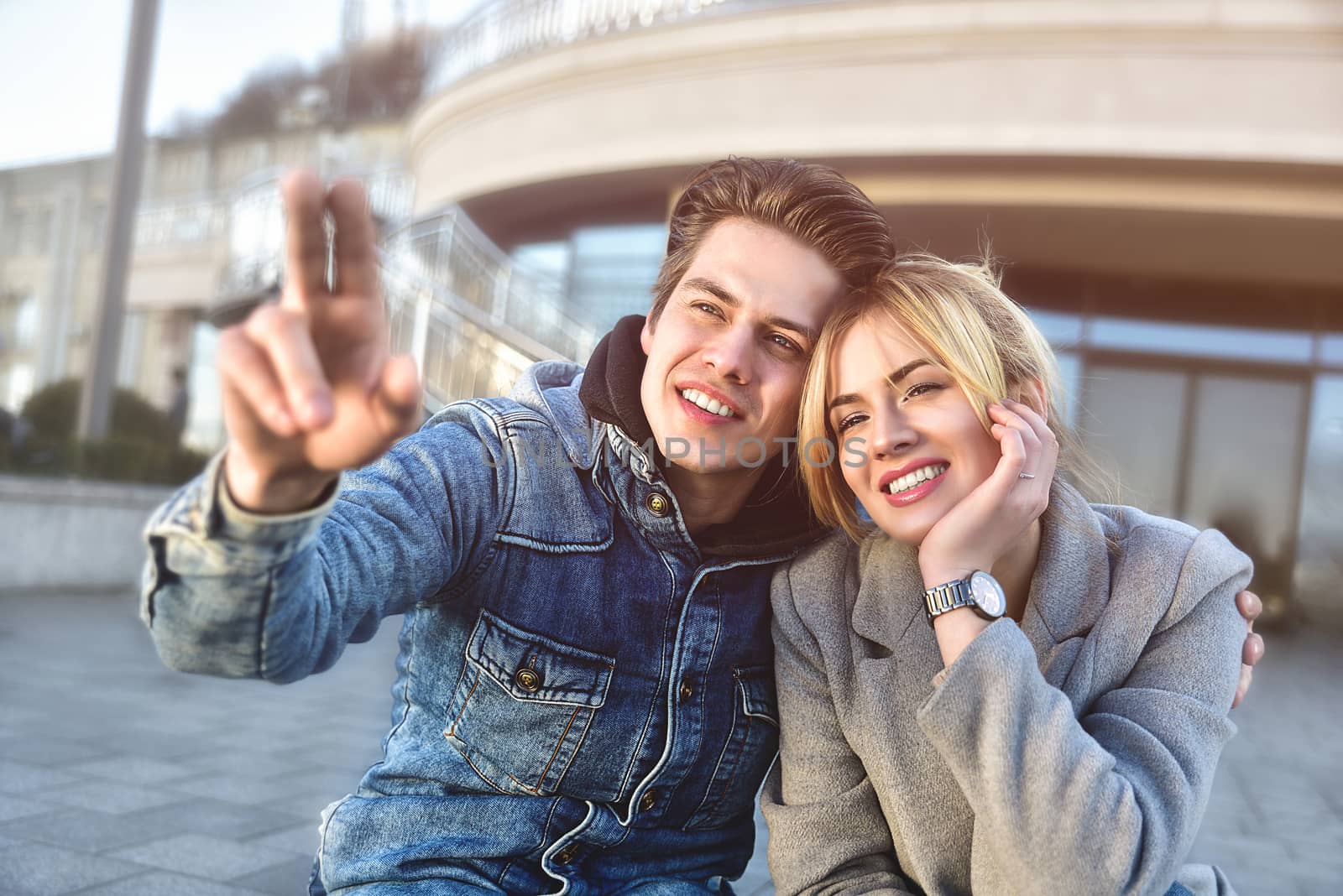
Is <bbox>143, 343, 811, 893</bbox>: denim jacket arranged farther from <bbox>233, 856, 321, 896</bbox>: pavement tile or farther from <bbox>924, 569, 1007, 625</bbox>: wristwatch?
<bbox>233, 856, 321, 896</bbox>: pavement tile

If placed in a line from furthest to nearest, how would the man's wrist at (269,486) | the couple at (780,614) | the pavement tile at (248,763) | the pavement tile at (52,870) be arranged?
the pavement tile at (248,763), the pavement tile at (52,870), the couple at (780,614), the man's wrist at (269,486)

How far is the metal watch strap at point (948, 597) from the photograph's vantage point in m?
1.86

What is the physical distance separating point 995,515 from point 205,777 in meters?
3.62

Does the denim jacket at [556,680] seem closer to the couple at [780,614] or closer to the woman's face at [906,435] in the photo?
the couple at [780,614]

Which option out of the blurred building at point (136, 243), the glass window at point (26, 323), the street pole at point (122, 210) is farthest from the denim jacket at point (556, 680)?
the glass window at point (26, 323)

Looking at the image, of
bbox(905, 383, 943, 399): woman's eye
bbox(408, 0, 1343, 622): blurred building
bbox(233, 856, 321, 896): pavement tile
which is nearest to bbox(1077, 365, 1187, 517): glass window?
bbox(408, 0, 1343, 622): blurred building

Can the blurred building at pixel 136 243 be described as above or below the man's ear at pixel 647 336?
above

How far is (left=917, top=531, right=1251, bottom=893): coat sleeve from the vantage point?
5.26 ft

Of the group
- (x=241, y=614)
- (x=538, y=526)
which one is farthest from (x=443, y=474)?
(x=241, y=614)

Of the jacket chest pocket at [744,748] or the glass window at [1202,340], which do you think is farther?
the glass window at [1202,340]

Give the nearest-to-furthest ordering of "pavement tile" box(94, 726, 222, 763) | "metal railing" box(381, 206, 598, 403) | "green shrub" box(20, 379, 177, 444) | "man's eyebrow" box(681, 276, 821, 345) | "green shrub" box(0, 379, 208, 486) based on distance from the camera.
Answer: "man's eyebrow" box(681, 276, 821, 345)
"pavement tile" box(94, 726, 222, 763)
"green shrub" box(0, 379, 208, 486)
"metal railing" box(381, 206, 598, 403)
"green shrub" box(20, 379, 177, 444)

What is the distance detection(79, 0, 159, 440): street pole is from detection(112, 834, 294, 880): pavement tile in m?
7.35

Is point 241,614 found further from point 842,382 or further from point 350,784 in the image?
point 350,784

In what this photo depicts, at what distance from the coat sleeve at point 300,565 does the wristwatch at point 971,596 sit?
2.67 feet
